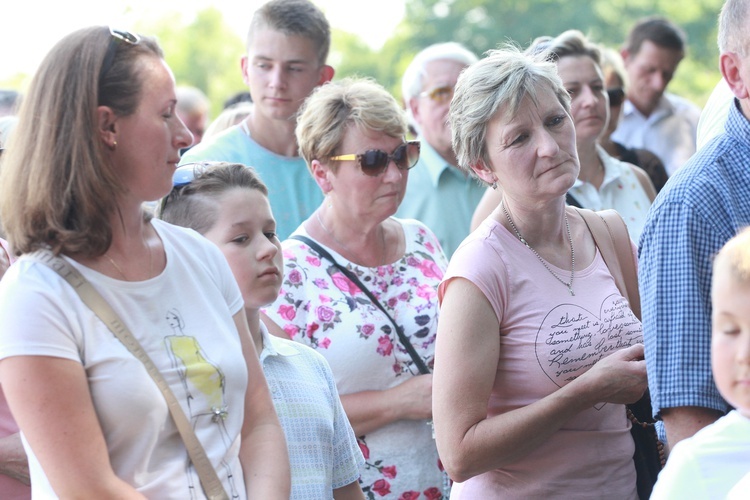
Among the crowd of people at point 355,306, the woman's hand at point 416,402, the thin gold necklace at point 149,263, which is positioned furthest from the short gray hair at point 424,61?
the thin gold necklace at point 149,263

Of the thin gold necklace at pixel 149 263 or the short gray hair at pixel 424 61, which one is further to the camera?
the short gray hair at pixel 424 61

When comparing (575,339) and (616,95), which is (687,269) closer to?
(575,339)

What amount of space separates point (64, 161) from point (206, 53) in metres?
45.5

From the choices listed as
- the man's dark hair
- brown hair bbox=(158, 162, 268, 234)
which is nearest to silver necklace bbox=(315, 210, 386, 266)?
brown hair bbox=(158, 162, 268, 234)

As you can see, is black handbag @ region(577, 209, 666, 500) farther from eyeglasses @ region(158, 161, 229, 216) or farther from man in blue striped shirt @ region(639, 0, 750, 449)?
eyeglasses @ region(158, 161, 229, 216)

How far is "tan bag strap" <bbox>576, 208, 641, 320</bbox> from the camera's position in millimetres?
3100

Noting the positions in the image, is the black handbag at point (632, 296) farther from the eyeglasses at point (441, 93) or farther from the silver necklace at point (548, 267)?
the eyeglasses at point (441, 93)

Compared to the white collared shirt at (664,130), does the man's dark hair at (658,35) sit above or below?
above

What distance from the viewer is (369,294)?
12.0ft

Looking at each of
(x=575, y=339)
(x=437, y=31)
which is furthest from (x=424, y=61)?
(x=437, y=31)

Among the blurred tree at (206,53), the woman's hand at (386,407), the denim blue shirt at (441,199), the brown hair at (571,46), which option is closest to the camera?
the woman's hand at (386,407)

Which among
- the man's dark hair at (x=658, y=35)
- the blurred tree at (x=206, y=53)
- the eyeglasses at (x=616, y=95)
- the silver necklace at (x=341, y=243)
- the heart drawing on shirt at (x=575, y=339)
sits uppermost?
the man's dark hair at (x=658, y=35)

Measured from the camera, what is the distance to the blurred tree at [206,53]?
146 feet

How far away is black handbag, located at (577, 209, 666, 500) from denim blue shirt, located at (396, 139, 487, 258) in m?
1.78
